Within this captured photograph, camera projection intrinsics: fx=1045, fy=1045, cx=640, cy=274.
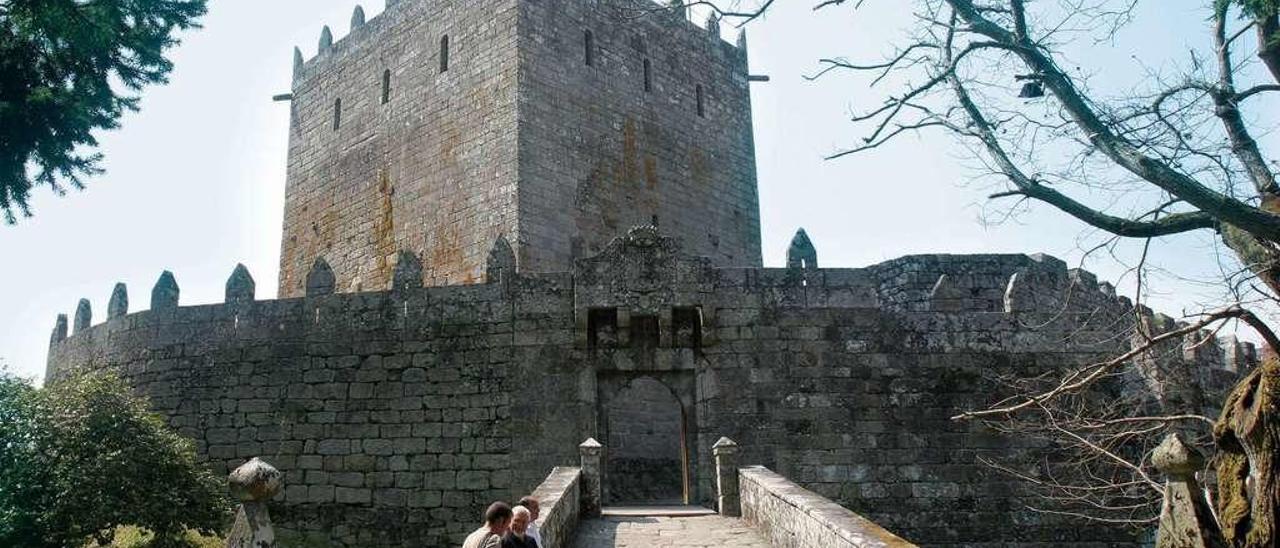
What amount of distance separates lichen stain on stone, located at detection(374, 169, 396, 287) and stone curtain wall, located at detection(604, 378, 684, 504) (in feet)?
21.7

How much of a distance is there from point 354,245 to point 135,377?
7148mm

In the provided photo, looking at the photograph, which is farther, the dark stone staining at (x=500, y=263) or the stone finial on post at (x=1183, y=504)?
the dark stone staining at (x=500, y=263)

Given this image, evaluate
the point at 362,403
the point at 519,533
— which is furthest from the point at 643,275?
the point at 519,533

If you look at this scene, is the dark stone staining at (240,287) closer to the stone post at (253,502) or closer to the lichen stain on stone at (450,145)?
the lichen stain on stone at (450,145)

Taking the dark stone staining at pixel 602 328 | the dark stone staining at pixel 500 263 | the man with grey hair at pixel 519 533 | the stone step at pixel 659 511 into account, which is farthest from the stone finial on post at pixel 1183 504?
the dark stone staining at pixel 500 263

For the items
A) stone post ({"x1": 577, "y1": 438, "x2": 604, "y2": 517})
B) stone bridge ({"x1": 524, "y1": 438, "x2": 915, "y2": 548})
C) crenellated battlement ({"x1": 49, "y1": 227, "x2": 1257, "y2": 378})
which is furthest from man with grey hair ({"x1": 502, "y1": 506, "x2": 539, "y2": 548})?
crenellated battlement ({"x1": 49, "y1": 227, "x2": 1257, "y2": 378})

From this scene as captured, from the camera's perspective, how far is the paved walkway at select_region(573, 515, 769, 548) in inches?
445

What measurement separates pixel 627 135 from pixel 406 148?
4.96 metres

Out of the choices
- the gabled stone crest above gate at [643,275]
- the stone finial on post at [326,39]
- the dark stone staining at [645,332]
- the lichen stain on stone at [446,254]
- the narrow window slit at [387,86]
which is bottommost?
the dark stone staining at [645,332]

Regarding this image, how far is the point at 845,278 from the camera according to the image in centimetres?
1625

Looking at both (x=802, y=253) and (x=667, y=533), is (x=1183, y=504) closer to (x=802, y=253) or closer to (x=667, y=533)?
(x=667, y=533)

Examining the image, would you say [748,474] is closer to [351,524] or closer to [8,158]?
[351,524]

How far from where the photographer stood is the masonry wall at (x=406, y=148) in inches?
837

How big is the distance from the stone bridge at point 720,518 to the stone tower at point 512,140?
23.8ft
